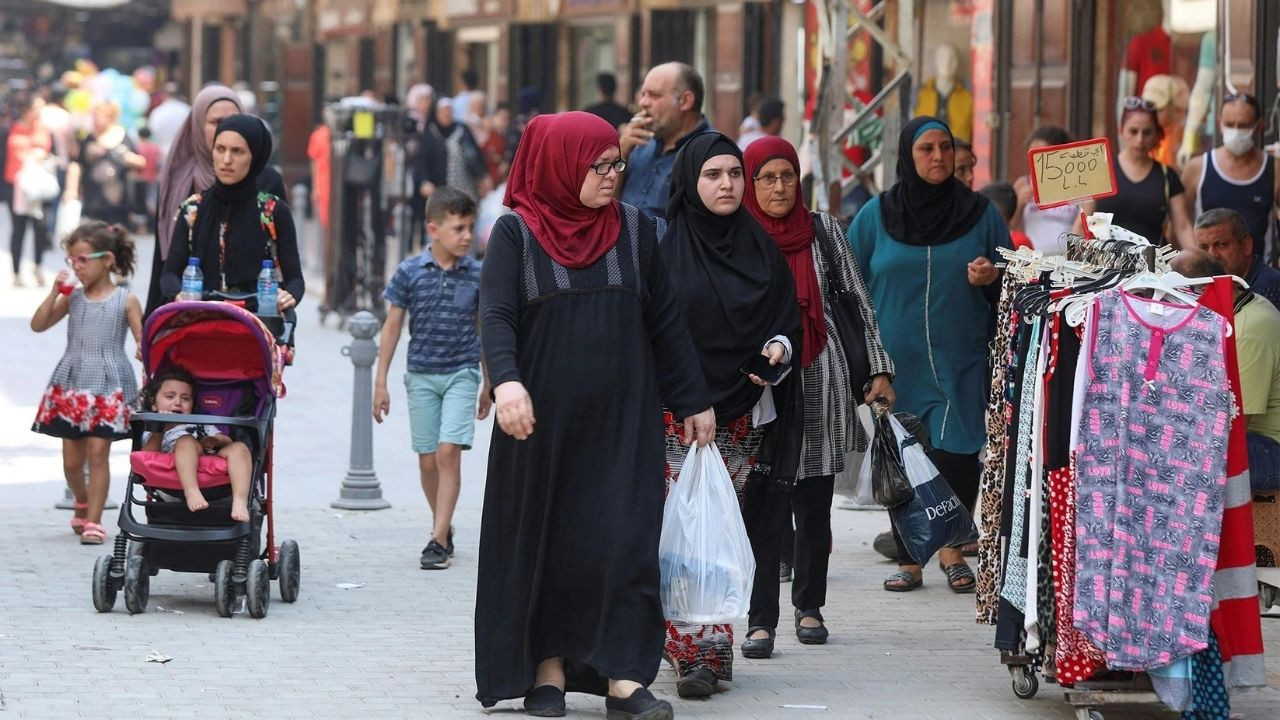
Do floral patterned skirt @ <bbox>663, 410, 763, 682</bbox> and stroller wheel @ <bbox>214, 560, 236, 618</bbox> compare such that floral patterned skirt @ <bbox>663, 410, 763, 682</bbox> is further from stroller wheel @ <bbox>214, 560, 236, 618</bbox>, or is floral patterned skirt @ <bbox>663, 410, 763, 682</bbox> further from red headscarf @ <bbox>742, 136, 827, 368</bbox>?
stroller wheel @ <bbox>214, 560, 236, 618</bbox>

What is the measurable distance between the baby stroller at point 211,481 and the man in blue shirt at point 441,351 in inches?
35.3

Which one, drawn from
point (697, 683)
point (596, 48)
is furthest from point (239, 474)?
point (596, 48)

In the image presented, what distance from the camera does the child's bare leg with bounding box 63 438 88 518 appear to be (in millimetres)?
9195

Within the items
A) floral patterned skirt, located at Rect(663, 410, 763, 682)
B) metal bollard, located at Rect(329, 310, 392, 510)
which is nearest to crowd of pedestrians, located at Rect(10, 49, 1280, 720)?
floral patterned skirt, located at Rect(663, 410, 763, 682)

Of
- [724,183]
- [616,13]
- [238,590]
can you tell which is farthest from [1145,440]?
[616,13]

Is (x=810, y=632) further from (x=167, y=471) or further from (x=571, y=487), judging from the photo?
(x=167, y=471)

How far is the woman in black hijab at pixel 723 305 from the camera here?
646 cm

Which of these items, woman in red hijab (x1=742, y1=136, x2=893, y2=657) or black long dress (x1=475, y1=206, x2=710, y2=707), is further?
woman in red hijab (x1=742, y1=136, x2=893, y2=657)

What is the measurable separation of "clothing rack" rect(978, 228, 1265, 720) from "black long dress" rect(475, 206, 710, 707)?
1058 mm

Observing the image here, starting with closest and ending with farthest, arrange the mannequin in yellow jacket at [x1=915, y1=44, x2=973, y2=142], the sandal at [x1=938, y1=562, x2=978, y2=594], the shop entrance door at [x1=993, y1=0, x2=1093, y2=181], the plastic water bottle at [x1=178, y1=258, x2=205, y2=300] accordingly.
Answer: the plastic water bottle at [x1=178, y1=258, x2=205, y2=300], the sandal at [x1=938, y1=562, x2=978, y2=594], the shop entrance door at [x1=993, y1=0, x2=1093, y2=181], the mannequin in yellow jacket at [x1=915, y1=44, x2=973, y2=142]

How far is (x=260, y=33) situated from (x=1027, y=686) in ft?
123

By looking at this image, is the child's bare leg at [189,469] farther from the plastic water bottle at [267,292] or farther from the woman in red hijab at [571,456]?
the woman in red hijab at [571,456]

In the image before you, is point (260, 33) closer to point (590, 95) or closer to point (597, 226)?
point (590, 95)

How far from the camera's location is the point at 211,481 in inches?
296
